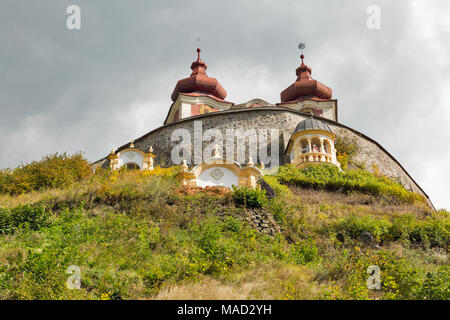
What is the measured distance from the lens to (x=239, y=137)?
93.1 ft

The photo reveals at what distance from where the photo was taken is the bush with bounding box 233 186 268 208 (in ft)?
43.6

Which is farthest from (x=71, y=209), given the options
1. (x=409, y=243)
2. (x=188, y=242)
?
(x=409, y=243)

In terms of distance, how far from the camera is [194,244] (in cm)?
1016

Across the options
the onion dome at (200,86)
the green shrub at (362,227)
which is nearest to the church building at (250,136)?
the onion dome at (200,86)

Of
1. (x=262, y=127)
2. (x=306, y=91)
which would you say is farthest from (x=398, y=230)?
(x=306, y=91)

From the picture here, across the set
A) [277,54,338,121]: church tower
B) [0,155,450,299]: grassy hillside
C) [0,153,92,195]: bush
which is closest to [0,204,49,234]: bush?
[0,155,450,299]: grassy hillside

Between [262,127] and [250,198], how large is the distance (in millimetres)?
16323

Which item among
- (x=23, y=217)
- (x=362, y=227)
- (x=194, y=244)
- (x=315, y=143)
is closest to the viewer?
(x=194, y=244)

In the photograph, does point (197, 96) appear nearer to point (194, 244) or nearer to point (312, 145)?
point (312, 145)

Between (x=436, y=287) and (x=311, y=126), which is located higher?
(x=311, y=126)

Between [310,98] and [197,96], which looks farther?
[310,98]

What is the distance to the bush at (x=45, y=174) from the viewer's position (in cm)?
1670

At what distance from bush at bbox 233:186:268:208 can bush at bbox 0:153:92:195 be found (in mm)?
7213

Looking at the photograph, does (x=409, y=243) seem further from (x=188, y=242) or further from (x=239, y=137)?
(x=239, y=137)
